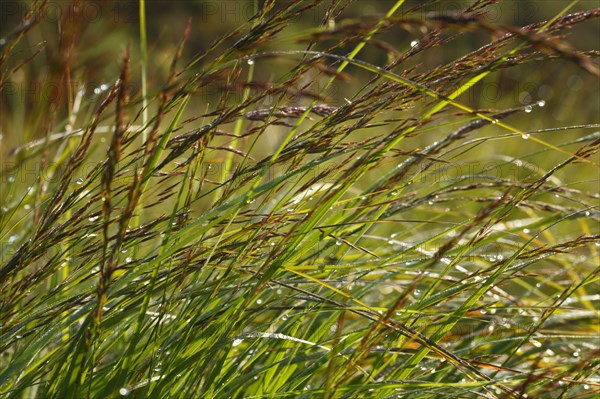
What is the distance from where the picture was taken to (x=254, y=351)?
1.56 meters

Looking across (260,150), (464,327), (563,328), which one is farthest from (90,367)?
(260,150)

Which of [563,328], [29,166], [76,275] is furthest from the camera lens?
[29,166]

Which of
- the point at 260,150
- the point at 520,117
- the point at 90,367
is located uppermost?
the point at 520,117

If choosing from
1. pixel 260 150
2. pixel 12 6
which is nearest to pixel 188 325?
pixel 260 150

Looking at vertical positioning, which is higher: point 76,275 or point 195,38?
point 195,38

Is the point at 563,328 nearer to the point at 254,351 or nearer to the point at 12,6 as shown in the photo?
the point at 254,351

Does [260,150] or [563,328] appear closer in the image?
[563,328]

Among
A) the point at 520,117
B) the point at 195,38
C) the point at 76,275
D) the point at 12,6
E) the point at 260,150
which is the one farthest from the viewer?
the point at 195,38

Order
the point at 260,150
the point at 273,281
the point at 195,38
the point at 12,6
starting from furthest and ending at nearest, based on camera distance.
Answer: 1. the point at 195,38
2. the point at 12,6
3. the point at 260,150
4. the point at 273,281

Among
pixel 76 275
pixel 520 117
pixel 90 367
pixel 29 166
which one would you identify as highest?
pixel 520 117

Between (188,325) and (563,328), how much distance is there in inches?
60.4

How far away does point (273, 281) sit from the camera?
134 cm

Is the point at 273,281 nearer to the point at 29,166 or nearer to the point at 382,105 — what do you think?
the point at 382,105

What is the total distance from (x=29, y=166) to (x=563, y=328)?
3255 millimetres
